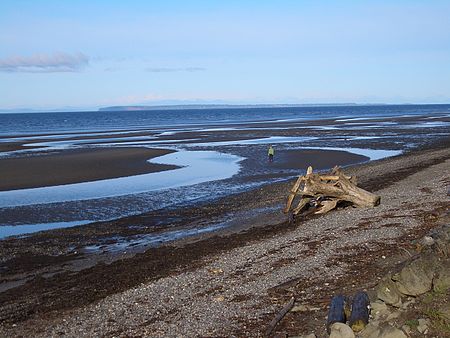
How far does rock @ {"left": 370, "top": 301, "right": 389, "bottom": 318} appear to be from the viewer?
8.84m

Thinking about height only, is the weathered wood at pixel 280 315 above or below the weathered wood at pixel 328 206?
above

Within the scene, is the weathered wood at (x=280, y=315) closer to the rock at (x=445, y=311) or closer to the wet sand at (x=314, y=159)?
the rock at (x=445, y=311)

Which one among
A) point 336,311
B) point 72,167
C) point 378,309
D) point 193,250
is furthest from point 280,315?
point 72,167

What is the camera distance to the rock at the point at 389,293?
29.8 feet

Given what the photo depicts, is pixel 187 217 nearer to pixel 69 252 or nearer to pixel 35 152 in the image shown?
pixel 69 252

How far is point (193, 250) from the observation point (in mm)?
15922

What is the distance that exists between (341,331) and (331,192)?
11.6 metres

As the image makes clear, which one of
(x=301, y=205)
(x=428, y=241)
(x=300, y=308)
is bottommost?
(x=301, y=205)

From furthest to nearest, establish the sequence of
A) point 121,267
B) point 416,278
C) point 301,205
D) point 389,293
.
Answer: point 301,205 < point 121,267 < point 389,293 < point 416,278

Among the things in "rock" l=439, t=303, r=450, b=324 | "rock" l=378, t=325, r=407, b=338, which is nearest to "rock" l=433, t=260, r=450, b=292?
"rock" l=439, t=303, r=450, b=324

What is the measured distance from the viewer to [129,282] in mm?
13023

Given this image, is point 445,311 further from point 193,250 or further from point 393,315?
point 193,250

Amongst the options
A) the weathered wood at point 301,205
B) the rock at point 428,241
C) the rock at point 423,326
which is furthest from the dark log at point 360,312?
the weathered wood at point 301,205

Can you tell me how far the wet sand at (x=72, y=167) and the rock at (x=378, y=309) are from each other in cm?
2581
